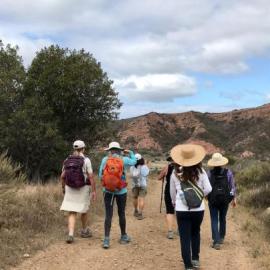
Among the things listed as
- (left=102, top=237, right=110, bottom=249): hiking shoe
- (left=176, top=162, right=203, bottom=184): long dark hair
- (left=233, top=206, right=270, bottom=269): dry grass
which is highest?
(left=176, top=162, right=203, bottom=184): long dark hair

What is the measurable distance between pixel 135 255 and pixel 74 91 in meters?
13.4

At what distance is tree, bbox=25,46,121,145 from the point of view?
21953 mm

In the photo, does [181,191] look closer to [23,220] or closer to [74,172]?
[74,172]

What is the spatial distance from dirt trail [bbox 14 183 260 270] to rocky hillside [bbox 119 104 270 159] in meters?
45.4

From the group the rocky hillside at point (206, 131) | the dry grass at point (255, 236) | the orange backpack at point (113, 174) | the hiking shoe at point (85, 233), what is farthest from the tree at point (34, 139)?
the rocky hillside at point (206, 131)

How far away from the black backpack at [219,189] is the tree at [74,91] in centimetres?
1232

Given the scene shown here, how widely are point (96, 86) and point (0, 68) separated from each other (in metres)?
4.01

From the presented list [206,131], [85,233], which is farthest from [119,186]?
[206,131]

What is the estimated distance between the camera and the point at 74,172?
10.0 m

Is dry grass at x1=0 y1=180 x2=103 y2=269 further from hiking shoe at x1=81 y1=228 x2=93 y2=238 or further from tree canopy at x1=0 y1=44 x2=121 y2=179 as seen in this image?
tree canopy at x1=0 y1=44 x2=121 y2=179

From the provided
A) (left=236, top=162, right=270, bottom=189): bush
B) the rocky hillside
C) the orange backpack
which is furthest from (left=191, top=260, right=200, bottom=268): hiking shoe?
the rocky hillside

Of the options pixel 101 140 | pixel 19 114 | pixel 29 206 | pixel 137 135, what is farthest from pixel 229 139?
pixel 29 206

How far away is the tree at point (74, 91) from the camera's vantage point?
864 inches

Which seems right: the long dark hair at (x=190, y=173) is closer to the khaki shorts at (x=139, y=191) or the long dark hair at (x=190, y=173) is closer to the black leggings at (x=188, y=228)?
the black leggings at (x=188, y=228)
